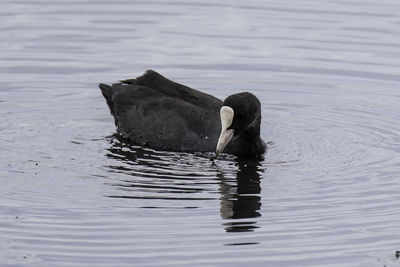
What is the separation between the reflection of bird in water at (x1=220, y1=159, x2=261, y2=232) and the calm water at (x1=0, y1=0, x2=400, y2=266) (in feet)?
0.06

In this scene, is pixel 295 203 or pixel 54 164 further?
pixel 54 164

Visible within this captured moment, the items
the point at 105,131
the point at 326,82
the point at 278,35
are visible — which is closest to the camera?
the point at 105,131

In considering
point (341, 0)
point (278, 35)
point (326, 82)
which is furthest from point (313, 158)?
point (341, 0)

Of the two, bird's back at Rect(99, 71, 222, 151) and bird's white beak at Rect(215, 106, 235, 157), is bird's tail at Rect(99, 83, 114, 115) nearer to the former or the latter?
bird's back at Rect(99, 71, 222, 151)

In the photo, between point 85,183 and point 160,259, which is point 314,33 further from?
point 160,259

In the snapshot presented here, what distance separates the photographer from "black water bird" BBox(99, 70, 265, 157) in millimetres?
10492

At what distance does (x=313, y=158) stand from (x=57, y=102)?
11.0ft

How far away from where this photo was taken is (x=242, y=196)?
9367mm

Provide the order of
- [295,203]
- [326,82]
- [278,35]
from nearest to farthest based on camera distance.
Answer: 1. [295,203]
2. [326,82]
3. [278,35]

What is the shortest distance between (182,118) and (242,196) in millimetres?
1859

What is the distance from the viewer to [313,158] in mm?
10438

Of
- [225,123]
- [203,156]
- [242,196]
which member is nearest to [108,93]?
[203,156]

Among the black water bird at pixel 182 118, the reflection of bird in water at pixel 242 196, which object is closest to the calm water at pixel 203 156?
the reflection of bird in water at pixel 242 196

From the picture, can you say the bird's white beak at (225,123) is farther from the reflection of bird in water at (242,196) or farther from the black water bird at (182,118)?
the reflection of bird in water at (242,196)
